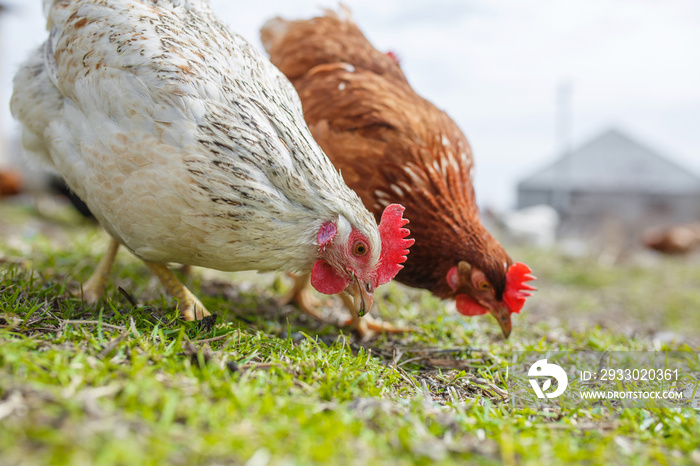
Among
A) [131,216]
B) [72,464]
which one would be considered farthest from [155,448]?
[131,216]

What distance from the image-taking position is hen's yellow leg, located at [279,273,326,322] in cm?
357

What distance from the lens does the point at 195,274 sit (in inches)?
157

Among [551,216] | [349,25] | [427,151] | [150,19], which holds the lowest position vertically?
[551,216]

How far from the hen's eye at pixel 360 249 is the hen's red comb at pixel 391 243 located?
139 mm

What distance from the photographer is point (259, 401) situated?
154 cm

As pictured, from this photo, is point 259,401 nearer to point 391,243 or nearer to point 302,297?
point 391,243

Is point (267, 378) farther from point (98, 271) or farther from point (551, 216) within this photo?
point (551, 216)

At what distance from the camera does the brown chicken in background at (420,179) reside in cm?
297

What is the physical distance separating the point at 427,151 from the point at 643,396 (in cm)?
172

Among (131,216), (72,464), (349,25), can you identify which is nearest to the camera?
(72,464)

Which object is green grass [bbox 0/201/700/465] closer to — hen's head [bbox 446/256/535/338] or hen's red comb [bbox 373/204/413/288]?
hen's head [bbox 446/256/535/338]

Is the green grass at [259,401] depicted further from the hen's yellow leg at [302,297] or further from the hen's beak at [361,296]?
the hen's yellow leg at [302,297]

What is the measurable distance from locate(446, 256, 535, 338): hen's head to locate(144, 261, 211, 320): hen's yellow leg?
4.93 feet

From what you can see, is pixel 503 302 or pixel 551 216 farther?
pixel 551 216
